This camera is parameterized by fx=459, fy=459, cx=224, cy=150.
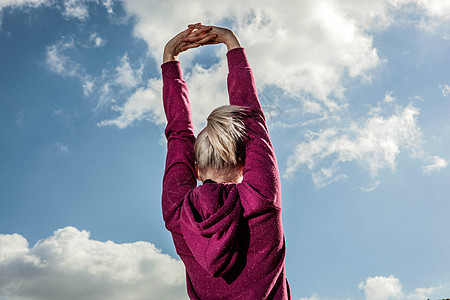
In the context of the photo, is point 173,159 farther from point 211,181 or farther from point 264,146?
point 264,146

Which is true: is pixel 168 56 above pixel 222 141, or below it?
above

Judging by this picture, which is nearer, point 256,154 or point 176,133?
point 256,154

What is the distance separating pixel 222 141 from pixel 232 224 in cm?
56

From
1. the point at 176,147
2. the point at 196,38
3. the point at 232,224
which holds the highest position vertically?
the point at 196,38

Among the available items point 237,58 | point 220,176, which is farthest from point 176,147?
point 237,58

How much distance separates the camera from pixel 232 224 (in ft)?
9.11

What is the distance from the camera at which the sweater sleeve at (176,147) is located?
312 centimetres

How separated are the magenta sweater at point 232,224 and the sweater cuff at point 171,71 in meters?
0.64

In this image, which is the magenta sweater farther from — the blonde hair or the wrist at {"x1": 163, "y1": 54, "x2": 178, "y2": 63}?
the wrist at {"x1": 163, "y1": 54, "x2": 178, "y2": 63}

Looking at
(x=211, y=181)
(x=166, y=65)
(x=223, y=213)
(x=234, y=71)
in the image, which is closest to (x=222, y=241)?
(x=223, y=213)

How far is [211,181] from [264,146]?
1.39 feet

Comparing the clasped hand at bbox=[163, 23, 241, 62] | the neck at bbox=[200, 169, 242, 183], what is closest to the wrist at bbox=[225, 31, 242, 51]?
the clasped hand at bbox=[163, 23, 241, 62]

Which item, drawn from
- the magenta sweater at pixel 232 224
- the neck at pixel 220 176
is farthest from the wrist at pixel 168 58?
the neck at pixel 220 176

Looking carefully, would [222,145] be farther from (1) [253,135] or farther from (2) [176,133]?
(2) [176,133]
